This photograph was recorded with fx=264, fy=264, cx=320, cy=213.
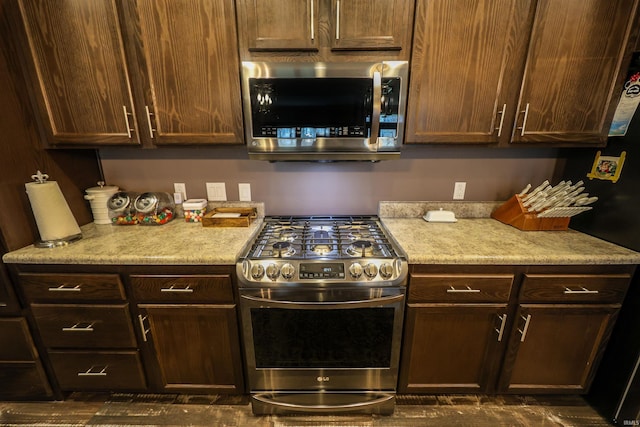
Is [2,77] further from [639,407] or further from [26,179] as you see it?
[639,407]

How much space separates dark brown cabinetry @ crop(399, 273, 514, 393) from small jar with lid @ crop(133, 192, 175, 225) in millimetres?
1553

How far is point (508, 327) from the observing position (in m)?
1.37

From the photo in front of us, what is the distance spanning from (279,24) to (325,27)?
219mm

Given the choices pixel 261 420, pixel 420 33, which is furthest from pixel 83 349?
pixel 420 33

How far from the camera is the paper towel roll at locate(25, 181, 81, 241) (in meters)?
1.30

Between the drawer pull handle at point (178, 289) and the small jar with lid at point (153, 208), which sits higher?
the small jar with lid at point (153, 208)

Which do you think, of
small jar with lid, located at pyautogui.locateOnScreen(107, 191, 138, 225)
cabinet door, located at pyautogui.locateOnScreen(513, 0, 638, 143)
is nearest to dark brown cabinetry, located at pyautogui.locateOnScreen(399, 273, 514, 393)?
cabinet door, located at pyautogui.locateOnScreen(513, 0, 638, 143)

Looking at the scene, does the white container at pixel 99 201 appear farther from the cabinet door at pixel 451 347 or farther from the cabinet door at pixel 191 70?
the cabinet door at pixel 451 347

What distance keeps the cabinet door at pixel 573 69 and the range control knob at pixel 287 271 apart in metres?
1.36

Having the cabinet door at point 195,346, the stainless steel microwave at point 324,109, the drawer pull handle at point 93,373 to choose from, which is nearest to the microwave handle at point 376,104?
the stainless steel microwave at point 324,109

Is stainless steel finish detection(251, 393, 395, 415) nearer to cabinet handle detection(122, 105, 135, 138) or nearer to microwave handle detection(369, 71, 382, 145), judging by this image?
microwave handle detection(369, 71, 382, 145)

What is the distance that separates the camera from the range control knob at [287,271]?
48.0 inches

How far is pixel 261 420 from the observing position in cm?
146

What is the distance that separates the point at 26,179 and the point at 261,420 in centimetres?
177
